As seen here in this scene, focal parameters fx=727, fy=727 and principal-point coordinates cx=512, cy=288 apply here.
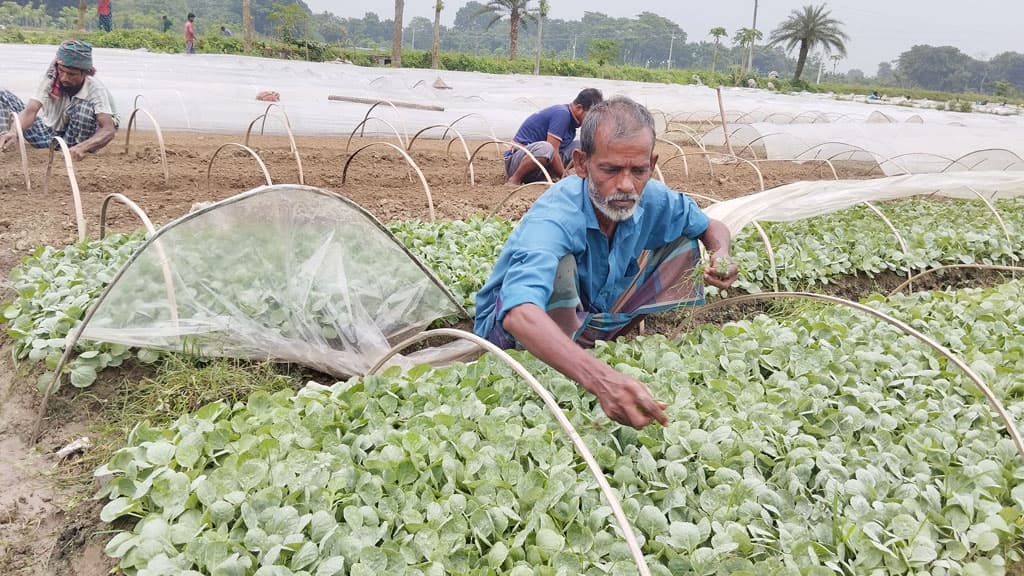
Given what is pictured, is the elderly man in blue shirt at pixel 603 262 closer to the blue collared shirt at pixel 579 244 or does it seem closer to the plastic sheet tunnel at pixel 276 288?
the blue collared shirt at pixel 579 244

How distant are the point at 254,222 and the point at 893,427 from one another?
2.60m

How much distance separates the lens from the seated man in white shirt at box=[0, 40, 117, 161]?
21.1 ft

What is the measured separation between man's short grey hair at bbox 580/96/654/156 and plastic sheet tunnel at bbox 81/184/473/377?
117cm

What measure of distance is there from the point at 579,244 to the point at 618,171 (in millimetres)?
312

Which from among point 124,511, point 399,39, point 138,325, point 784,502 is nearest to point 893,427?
point 784,502

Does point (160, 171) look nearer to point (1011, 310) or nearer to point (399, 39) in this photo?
point (1011, 310)

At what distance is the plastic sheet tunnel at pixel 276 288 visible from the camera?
2896mm

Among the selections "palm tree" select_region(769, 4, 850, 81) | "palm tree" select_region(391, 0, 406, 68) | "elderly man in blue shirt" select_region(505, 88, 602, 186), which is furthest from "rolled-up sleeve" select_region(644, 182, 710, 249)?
"palm tree" select_region(769, 4, 850, 81)

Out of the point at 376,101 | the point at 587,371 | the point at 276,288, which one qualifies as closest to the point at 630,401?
the point at 587,371

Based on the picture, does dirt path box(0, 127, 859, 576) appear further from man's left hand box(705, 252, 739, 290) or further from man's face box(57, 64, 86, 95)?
man's left hand box(705, 252, 739, 290)

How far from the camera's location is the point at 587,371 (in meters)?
2.10

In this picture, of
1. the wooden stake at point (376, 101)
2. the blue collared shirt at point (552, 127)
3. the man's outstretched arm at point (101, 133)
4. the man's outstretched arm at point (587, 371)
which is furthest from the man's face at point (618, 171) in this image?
the wooden stake at point (376, 101)

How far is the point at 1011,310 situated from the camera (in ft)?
13.1

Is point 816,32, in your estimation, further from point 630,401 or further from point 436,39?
point 630,401
